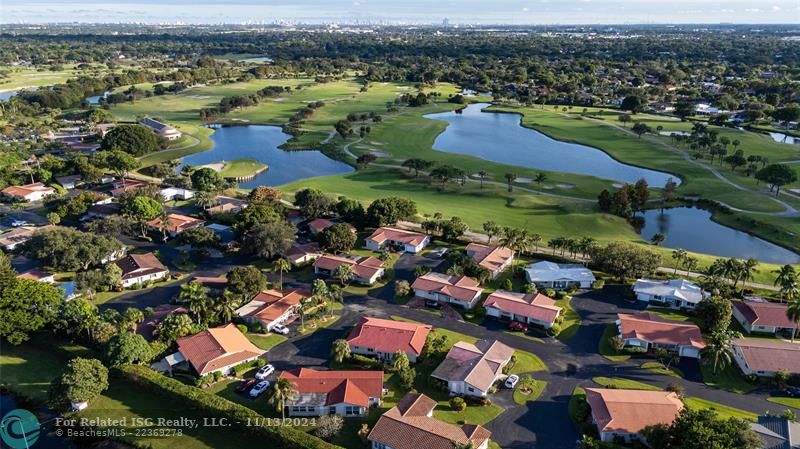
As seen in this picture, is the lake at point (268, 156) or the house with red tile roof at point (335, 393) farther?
the lake at point (268, 156)

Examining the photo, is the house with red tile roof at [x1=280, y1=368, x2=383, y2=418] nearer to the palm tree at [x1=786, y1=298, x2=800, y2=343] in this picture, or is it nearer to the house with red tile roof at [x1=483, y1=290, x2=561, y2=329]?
the house with red tile roof at [x1=483, y1=290, x2=561, y2=329]

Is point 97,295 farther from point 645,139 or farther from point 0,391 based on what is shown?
point 645,139

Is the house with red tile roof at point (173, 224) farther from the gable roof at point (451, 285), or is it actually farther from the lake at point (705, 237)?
the lake at point (705, 237)

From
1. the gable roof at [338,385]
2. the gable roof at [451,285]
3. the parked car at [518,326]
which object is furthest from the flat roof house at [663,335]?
the gable roof at [338,385]

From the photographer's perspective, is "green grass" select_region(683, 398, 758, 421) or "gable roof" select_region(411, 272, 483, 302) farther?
"gable roof" select_region(411, 272, 483, 302)

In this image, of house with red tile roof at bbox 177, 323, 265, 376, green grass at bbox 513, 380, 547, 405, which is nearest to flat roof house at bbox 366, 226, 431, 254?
house with red tile roof at bbox 177, 323, 265, 376

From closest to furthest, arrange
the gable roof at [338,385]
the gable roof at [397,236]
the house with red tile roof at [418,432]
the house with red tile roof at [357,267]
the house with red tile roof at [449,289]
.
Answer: the house with red tile roof at [418,432] < the gable roof at [338,385] < the house with red tile roof at [449,289] < the house with red tile roof at [357,267] < the gable roof at [397,236]
